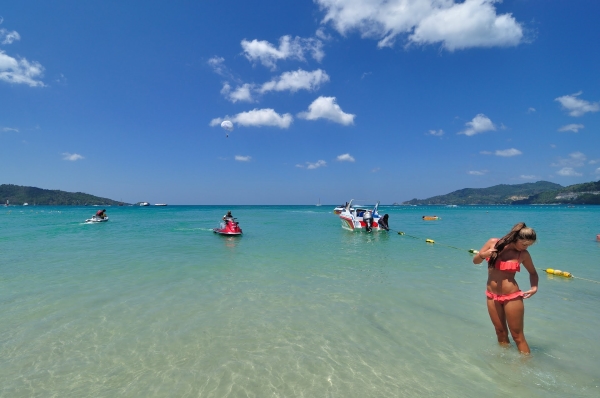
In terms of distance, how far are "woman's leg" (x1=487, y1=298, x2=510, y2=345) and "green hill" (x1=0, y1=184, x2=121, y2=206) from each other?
707 feet

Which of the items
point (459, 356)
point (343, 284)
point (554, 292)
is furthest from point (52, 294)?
point (554, 292)

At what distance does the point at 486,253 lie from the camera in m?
4.70

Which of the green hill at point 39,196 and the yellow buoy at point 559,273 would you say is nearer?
the yellow buoy at point 559,273

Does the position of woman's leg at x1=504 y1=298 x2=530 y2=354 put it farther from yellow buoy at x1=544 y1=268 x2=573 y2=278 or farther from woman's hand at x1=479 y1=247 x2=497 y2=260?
yellow buoy at x1=544 y1=268 x2=573 y2=278

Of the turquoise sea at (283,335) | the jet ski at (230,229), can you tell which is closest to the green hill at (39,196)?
the jet ski at (230,229)

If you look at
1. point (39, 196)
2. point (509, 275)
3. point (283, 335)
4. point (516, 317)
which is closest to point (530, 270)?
point (509, 275)

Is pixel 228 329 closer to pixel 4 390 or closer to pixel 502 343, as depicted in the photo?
pixel 4 390

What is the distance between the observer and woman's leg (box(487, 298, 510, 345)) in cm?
491

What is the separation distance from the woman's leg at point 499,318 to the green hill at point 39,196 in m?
215

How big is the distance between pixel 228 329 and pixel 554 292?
9.51 meters

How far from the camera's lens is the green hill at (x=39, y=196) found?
16173cm

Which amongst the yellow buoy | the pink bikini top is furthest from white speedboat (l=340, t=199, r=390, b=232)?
the pink bikini top

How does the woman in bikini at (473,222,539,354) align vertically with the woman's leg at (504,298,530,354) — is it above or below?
above

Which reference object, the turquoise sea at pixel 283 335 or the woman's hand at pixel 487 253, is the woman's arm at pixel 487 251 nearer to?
the woman's hand at pixel 487 253
